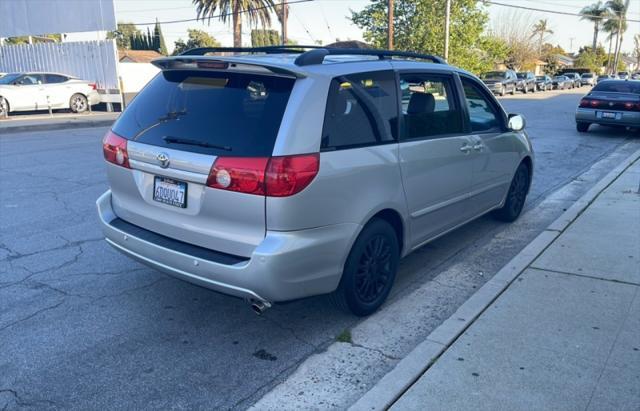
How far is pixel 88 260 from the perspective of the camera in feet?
16.4

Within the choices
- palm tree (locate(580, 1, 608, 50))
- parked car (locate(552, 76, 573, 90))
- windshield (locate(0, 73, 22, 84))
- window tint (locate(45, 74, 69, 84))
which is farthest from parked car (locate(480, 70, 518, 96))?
palm tree (locate(580, 1, 608, 50))

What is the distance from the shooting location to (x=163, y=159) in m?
3.45

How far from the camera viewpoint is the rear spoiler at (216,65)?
333 cm

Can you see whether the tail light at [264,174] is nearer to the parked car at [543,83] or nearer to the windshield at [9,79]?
the windshield at [9,79]

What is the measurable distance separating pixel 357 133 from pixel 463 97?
69.1 inches

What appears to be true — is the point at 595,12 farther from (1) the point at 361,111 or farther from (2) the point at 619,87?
(1) the point at 361,111

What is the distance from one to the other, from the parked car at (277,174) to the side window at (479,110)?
878mm

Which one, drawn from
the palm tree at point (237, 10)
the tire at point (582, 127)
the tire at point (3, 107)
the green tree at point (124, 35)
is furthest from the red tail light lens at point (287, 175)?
the green tree at point (124, 35)

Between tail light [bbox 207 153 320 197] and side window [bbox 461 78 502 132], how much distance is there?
8.01 ft

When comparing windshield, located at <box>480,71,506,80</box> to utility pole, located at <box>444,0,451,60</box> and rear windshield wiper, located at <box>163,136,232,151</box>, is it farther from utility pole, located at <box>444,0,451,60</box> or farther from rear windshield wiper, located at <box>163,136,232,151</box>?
rear windshield wiper, located at <box>163,136,232,151</box>

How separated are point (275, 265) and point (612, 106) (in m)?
13.9

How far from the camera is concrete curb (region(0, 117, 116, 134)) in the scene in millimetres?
15203

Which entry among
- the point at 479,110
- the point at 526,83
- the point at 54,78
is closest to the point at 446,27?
the point at 526,83

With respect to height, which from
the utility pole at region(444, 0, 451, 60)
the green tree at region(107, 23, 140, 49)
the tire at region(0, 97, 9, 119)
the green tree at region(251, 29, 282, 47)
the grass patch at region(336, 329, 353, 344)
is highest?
the green tree at region(107, 23, 140, 49)
